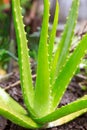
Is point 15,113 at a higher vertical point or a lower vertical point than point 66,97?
higher

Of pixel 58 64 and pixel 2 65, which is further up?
pixel 58 64

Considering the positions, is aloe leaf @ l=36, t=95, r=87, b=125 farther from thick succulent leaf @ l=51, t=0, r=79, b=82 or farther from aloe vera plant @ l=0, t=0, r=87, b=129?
thick succulent leaf @ l=51, t=0, r=79, b=82

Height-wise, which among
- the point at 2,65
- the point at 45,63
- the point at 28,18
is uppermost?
the point at 45,63

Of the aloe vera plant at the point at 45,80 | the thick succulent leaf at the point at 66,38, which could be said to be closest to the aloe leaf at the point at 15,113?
the aloe vera plant at the point at 45,80

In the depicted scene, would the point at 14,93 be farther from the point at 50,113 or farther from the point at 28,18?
the point at 28,18

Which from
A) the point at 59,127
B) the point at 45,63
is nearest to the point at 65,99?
the point at 59,127

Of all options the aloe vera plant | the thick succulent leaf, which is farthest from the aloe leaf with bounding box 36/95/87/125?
the thick succulent leaf

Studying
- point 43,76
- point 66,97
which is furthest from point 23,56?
point 66,97

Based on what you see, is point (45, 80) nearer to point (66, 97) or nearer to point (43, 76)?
point (43, 76)
